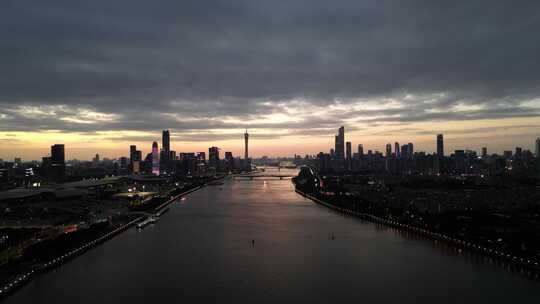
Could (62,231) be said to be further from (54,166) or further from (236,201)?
(54,166)

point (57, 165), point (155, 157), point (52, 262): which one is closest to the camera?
point (52, 262)

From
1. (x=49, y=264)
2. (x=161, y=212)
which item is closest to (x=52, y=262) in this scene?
(x=49, y=264)

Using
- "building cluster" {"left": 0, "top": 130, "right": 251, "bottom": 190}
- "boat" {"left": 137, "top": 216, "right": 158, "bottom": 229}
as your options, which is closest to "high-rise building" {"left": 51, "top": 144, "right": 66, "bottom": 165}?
"building cluster" {"left": 0, "top": 130, "right": 251, "bottom": 190}

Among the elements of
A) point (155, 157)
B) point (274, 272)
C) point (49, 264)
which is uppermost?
point (155, 157)

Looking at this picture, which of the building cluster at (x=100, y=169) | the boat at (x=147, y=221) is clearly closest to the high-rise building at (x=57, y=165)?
the building cluster at (x=100, y=169)

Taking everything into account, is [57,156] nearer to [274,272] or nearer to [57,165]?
[57,165]

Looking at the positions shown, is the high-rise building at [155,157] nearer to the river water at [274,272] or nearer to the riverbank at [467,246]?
the riverbank at [467,246]

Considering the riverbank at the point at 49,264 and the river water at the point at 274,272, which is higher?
the riverbank at the point at 49,264

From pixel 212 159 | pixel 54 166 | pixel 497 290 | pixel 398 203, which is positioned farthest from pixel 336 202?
pixel 212 159

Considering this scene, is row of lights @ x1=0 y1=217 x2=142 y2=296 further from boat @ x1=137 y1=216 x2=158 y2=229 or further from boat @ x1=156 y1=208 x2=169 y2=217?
boat @ x1=156 y1=208 x2=169 y2=217
